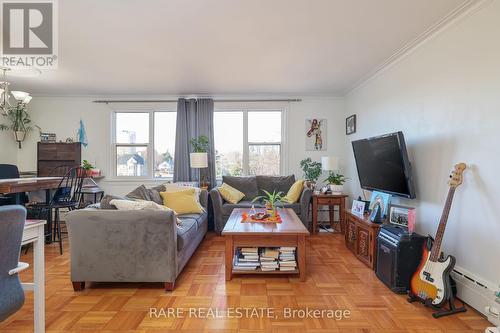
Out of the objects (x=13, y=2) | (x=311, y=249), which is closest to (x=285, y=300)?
(x=311, y=249)

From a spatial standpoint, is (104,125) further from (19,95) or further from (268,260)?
(268,260)

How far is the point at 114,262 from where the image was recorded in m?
2.18

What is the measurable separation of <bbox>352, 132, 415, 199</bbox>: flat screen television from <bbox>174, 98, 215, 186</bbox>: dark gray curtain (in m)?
2.56

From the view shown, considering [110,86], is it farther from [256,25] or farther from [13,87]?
[256,25]

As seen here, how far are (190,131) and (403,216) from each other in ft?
11.9

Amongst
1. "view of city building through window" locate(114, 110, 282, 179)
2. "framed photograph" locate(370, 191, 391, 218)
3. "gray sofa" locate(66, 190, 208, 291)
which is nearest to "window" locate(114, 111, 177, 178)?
"view of city building through window" locate(114, 110, 282, 179)

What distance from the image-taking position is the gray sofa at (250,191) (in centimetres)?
388

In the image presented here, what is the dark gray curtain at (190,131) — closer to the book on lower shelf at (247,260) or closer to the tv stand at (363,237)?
the book on lower shelf at (247,260)

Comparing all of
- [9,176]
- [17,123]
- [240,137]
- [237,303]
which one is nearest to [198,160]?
[240,137]

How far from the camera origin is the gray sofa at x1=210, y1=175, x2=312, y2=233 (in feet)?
12.7

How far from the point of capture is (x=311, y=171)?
4.38m

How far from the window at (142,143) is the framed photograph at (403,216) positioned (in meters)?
3.79

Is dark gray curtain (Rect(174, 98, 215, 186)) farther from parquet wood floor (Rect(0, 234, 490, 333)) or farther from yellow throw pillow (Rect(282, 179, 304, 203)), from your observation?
parquet wood floor (Rect(0, 234, 490, 333))

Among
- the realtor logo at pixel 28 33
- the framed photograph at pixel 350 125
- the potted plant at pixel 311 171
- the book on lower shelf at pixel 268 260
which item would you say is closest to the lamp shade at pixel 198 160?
the potted plant at pixel 311 171
